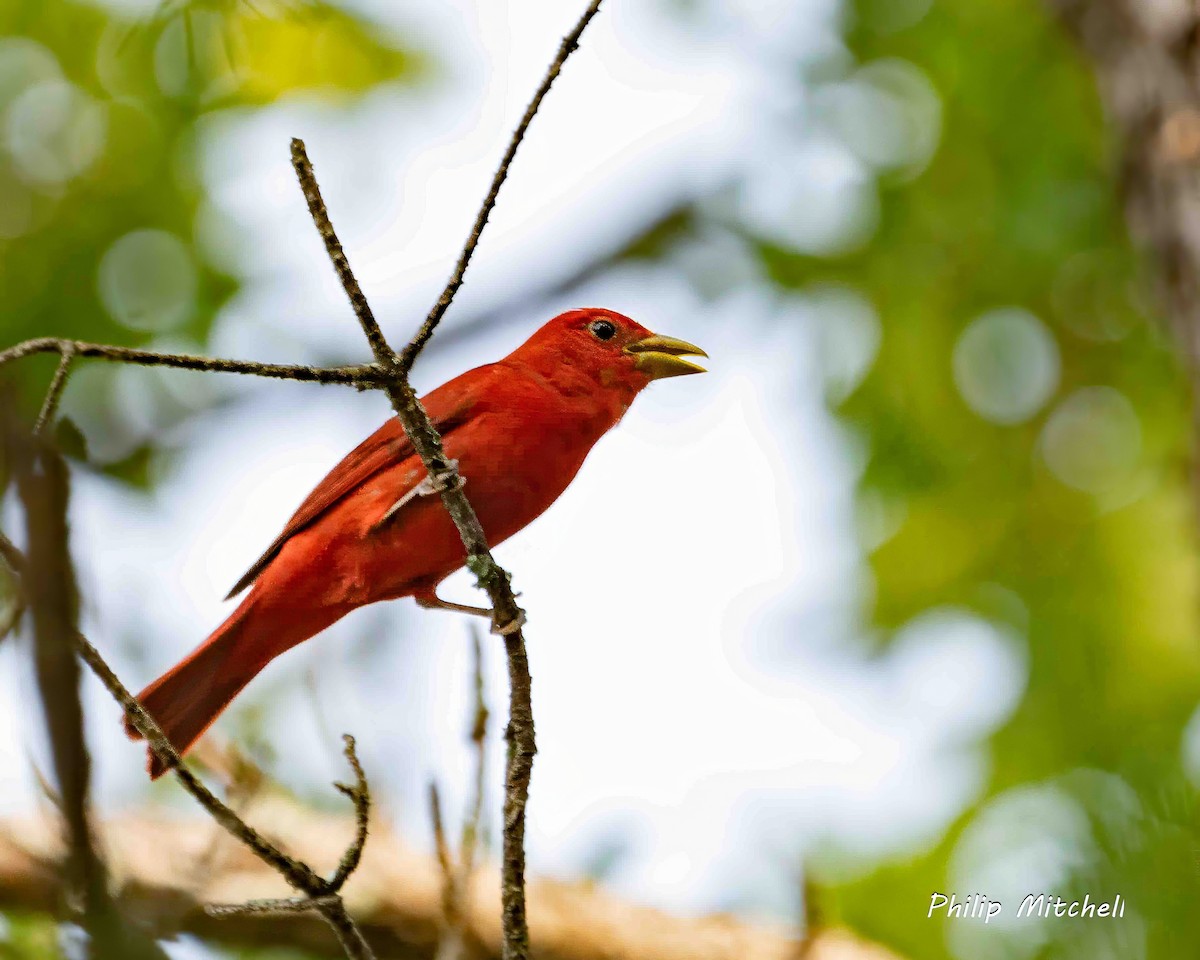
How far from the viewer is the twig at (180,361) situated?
1.98 m

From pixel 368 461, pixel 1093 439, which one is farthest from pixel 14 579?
pixel 1093 439

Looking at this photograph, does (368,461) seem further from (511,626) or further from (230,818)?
(230,818)

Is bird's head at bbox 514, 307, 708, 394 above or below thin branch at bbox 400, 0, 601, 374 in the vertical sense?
above

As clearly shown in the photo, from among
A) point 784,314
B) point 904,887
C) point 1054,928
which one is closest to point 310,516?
point 1054,928

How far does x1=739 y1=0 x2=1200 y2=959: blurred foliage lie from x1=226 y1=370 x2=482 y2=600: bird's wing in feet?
8.87

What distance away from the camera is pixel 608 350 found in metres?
4.09

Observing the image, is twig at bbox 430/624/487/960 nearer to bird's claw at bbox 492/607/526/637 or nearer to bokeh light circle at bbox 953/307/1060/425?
bird's claw at bbox 492/607/526/637

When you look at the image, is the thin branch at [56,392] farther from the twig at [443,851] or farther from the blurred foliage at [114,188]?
the blurred foliage at [114,188]

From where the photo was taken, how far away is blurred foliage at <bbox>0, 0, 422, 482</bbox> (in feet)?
16.5

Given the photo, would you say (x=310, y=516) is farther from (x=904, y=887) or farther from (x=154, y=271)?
(x=904, y=887)

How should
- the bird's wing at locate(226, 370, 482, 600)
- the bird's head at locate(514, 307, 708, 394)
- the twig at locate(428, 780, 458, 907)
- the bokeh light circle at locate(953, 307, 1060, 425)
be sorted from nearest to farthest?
the twig at locate(428, 780, 458, 907)
the bird's wing at locate(226, 370, 482, 600)
the bird's head at locate(514, 307, 708, 394)
the bokeh light circle at locate(953, 307, 1060, 425)

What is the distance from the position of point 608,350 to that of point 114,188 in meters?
2.42

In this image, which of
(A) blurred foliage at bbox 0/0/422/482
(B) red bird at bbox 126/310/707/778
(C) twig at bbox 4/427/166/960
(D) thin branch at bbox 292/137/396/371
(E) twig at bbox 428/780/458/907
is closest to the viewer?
(C) twig at bbox 4/427/166/960

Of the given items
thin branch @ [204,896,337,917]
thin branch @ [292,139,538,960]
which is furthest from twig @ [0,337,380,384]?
thin branch @ [204,896,337,917]
